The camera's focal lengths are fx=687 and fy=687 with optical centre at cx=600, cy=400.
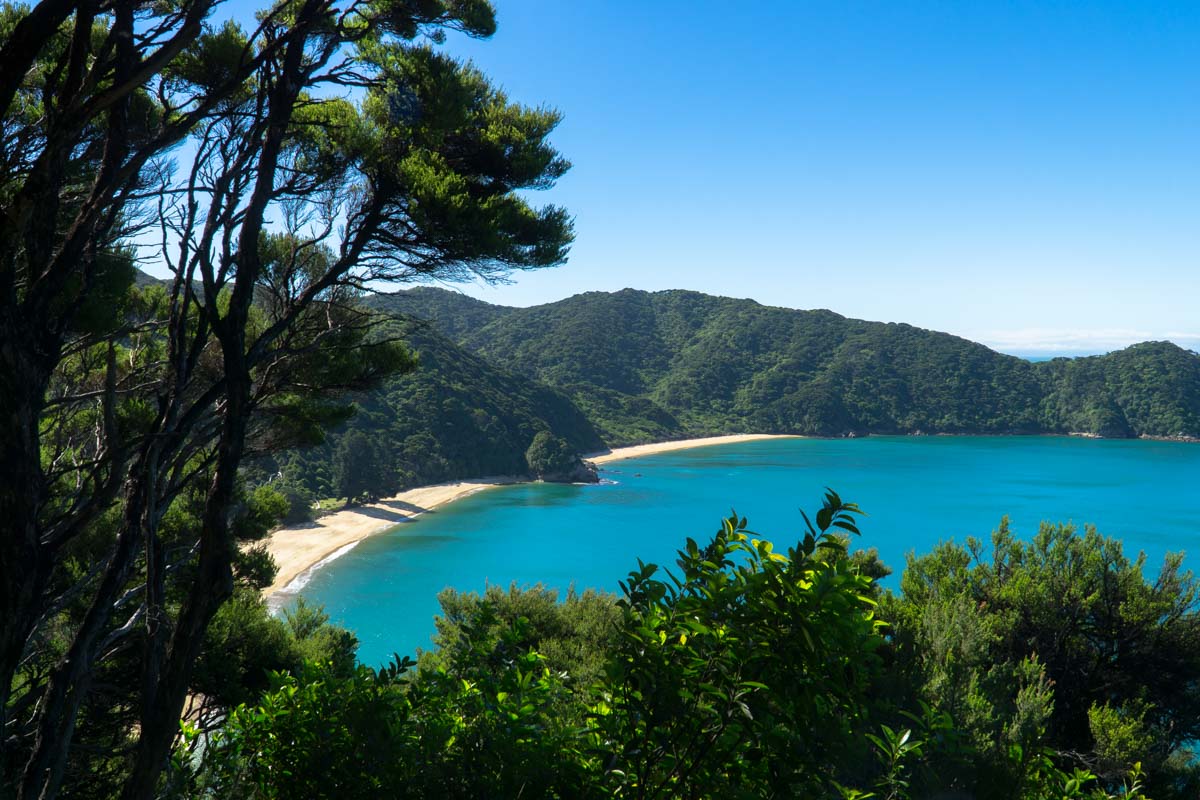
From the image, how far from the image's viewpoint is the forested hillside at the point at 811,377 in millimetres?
93062

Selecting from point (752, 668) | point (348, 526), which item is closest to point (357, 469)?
point (348, 526)

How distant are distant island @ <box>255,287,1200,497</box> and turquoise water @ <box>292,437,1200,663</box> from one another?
958 cm

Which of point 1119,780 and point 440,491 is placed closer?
point 1119,780

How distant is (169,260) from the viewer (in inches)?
144

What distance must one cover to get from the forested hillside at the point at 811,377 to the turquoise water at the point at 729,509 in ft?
35.0

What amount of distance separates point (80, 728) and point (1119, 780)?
1378 centimetres

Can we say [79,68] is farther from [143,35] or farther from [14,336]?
[14,336]

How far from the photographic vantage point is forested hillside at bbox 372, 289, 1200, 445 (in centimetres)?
9306

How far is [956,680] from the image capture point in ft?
31.0

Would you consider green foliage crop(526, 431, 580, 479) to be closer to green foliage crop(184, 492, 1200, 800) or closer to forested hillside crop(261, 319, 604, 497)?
forested hillside crop(261, 319, 604, 497)

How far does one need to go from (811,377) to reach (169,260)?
10667 centimetres

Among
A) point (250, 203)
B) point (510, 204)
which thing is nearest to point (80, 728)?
point (250, 203)

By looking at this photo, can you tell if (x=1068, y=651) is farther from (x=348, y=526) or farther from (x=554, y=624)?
(x=348, y=526)

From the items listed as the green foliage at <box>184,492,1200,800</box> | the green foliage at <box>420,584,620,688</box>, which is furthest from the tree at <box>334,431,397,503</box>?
the green foliage at <box>184,492,1200,800</box>
